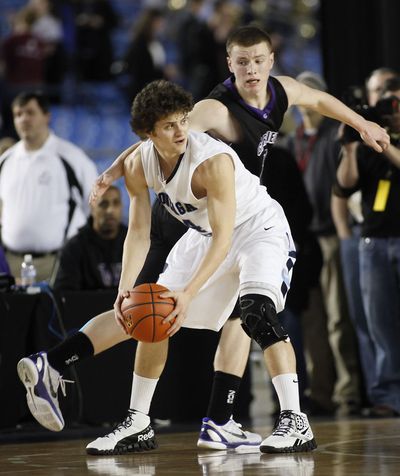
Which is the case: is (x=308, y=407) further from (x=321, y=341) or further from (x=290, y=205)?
(x=290, y=205)

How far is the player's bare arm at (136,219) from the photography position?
5.48 meters

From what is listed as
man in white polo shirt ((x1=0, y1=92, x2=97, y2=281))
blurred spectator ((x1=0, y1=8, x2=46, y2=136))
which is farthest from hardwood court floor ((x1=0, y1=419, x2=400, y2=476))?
blurred spectator ((x1=0, y1=8, x2=46, y2=136))

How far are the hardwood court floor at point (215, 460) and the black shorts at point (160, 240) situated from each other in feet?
3.12

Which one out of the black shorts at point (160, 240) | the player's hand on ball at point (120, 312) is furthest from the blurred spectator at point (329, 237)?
the player's hand on ball at point (120, 312)

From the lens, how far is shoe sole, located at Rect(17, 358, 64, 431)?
216 inches

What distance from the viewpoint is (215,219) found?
5.20 m

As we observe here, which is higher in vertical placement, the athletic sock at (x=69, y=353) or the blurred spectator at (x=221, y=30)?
the blurred spectator at (x=221, y=30)

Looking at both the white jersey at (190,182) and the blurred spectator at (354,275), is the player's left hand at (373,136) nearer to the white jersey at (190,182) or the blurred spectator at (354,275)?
the white jersey at (190,182)

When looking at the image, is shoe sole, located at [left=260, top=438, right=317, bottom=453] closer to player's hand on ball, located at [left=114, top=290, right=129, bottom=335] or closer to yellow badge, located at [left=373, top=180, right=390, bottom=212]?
player's hand on ball, located at [left=114, top=290, right=129, bottom=335]

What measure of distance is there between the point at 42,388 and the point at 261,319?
111 centimetres

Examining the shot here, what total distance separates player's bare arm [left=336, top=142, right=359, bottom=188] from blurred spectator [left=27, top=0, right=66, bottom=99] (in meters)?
7.02

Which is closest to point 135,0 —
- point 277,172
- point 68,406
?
point 277,172

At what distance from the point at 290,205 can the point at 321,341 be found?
42.1 inches

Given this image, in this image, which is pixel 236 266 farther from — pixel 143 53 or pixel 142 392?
pixel 143 53
